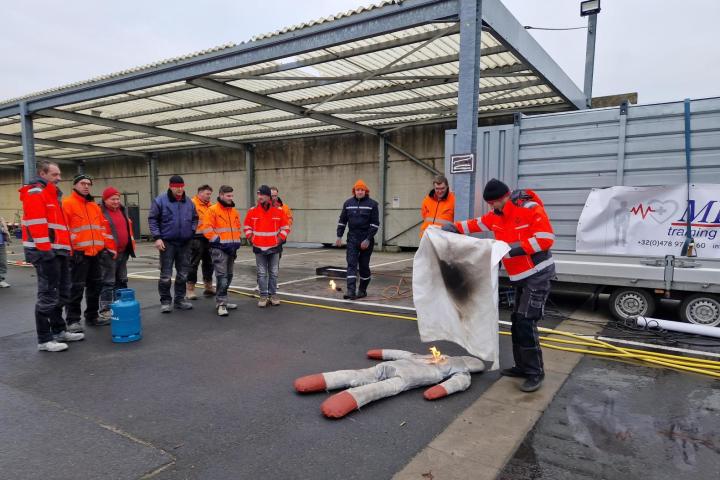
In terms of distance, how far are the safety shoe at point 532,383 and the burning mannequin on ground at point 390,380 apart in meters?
0.43

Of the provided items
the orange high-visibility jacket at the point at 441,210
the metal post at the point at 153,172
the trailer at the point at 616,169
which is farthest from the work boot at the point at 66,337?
the metal post at the point at 153,172

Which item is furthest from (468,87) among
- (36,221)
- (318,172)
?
(318,172)

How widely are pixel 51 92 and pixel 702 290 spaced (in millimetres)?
15708

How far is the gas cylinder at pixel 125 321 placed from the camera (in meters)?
4.89

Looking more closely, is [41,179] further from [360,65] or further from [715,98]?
[715,98]

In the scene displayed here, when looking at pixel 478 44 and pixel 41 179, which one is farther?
pixel 478 44

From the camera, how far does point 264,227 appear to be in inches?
256

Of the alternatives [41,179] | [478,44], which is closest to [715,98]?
[478,44]

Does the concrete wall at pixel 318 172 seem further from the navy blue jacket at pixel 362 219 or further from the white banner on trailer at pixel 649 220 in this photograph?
the white banner on trailer at pixel 649 220

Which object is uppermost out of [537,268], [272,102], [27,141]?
[272,102]

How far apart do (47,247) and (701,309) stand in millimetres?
7636

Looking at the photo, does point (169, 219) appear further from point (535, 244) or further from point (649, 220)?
point (649, 220)

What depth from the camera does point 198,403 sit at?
340 centimetres

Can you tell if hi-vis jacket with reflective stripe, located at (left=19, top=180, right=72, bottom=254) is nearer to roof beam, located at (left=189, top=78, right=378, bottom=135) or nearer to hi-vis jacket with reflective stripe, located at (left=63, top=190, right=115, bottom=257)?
hi-vis jacket with reflective stripe, located at (left=63, top=190, right=115, bottom=257)
